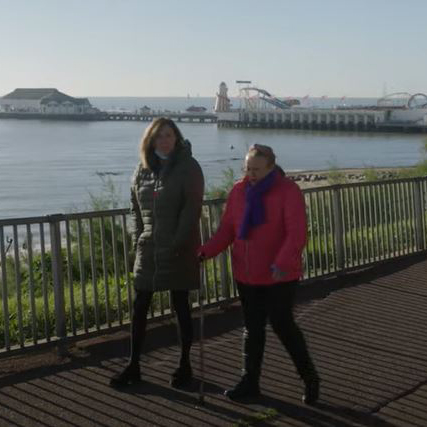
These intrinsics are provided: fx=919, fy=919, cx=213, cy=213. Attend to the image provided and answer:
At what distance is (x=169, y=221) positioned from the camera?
5941 mm

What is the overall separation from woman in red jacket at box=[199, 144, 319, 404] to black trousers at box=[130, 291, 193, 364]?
444 mm

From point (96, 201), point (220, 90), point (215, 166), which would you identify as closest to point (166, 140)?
point (96, 201)

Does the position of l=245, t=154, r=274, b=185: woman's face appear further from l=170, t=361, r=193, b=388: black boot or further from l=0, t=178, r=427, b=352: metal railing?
l=0, t=178, r=427, b=352: metal railing

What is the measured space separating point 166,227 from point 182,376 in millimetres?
1025

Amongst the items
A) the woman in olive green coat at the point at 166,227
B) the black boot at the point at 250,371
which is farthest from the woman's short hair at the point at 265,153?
the black boot at the point at 250,371

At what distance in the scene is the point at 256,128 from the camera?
151125 mm

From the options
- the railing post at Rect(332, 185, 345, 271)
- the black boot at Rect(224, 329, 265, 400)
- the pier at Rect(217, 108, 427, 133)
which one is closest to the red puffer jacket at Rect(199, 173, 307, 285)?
the black boot at Rect(224, 329, 265, 400)

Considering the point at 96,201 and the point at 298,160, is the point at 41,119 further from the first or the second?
the point at 96,201

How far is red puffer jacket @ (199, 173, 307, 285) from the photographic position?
5.50 m

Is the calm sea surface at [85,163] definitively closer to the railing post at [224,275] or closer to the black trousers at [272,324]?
the railing post at [224,275]

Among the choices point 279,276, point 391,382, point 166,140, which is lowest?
point 391,382

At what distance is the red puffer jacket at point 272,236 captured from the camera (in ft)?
18.0

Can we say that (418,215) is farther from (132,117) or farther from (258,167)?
(132,117)

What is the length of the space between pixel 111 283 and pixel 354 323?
2727 millimetres
